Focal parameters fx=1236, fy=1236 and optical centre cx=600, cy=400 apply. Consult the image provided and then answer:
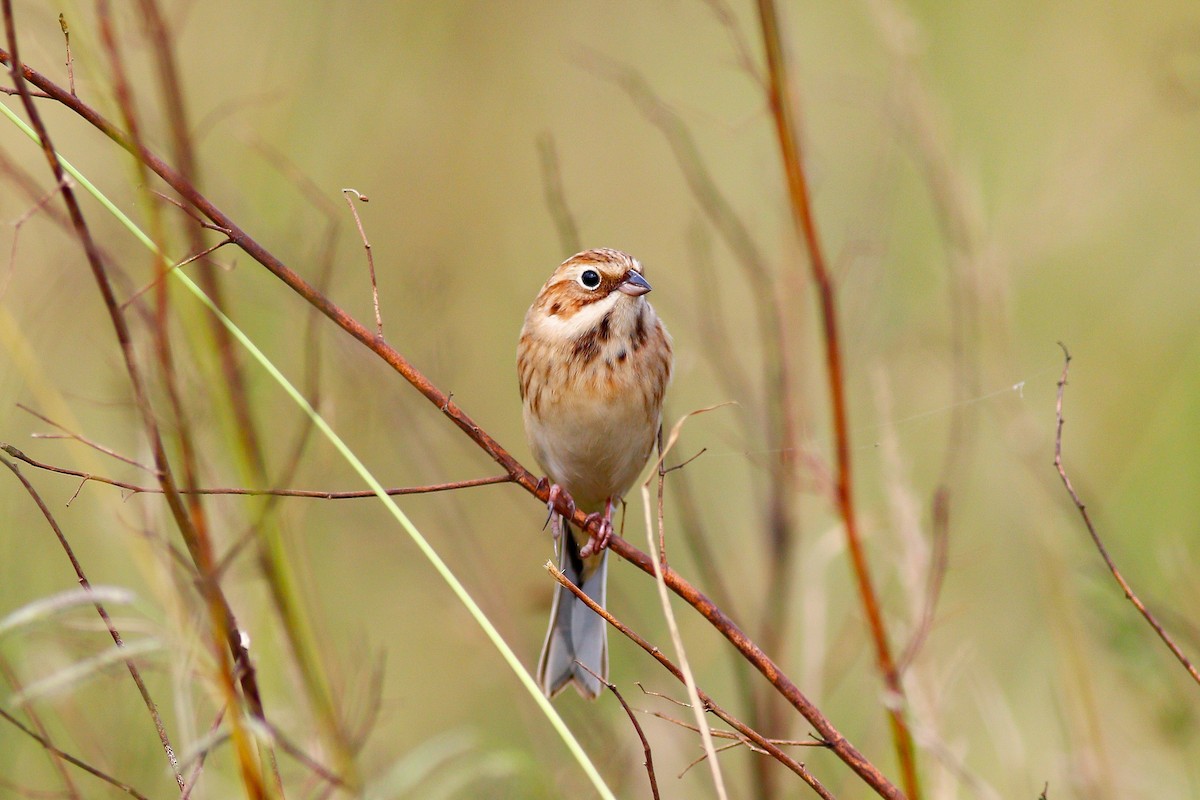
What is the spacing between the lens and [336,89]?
16.9ft

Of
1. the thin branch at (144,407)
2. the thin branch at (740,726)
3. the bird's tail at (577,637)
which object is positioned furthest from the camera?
the bird's tail at (577,637)

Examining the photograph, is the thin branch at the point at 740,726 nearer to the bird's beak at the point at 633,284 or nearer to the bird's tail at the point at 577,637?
the bird's tail at the point at 577,637

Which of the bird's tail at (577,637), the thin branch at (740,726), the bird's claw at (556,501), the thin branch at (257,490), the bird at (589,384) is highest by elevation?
the bird at (589,384)

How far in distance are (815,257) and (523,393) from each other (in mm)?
2019

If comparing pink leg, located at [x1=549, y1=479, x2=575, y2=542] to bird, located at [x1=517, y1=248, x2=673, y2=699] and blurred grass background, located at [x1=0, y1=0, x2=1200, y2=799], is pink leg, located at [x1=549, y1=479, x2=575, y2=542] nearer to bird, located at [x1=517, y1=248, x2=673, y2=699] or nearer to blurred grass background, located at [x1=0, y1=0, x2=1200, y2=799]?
bird, located at [x1=517, y1=248, x2=673, y2=699]

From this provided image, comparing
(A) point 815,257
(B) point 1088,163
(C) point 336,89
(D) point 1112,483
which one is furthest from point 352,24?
(A) point 815,257

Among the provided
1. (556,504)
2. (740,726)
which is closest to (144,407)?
(740,726)

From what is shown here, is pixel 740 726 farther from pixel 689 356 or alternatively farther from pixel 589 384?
pixel 689 356

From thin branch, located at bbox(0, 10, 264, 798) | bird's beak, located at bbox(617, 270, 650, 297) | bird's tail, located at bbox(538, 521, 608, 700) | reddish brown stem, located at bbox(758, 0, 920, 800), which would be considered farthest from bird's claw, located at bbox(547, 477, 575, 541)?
thin branch, located at bbox(0, 10, 264, 798)

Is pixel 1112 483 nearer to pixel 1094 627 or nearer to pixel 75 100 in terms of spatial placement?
pixel 1094 627

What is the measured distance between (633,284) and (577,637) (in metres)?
1.01

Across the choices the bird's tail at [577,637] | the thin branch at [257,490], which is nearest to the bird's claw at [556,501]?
the bird's tail at [577,637]

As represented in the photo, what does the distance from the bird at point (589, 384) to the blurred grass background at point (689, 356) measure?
158mm

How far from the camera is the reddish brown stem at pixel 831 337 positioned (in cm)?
177
